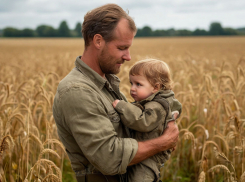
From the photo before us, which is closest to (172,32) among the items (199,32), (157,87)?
(199,32)

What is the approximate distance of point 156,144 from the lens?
6.27ft

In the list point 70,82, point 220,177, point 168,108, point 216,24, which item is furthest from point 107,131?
point 216,24

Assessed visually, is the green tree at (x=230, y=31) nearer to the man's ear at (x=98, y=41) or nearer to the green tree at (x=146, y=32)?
the green tree at (x=146, y=32)

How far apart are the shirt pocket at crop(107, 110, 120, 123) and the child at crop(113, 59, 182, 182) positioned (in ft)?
0.14

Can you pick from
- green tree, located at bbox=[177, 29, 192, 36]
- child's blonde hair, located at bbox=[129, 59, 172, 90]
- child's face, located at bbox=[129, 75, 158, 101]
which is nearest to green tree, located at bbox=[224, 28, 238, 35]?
green tree, located at bbox=[177, 29, 192, 36]

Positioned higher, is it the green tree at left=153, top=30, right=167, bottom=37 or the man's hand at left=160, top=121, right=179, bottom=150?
the green tree at left=153, top=30, right=167, bottom=37

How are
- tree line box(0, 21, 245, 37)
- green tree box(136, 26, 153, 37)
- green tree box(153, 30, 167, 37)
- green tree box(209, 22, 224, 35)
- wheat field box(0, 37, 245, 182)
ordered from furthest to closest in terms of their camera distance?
green tree box(153, 30, 167, 37) → green tree box(209, 22, 224, 35) → green tree box(136, 26, 153, 37) → tree line box(0, 21, 245, 37) → wheat field box(0, 37, 245, 182)

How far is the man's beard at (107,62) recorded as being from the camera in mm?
2027

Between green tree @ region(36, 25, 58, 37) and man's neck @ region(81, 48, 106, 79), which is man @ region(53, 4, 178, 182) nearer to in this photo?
man's neck @ region(81, 48, 106, 79)

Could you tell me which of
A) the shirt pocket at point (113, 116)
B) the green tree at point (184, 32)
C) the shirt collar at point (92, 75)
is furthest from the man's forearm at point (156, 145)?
the green tree at point (184, 32)

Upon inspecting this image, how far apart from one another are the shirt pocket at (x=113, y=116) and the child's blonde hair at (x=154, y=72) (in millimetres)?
417

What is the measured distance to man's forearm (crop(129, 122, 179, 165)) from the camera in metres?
1.80

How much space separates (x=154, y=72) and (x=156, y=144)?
588 mm

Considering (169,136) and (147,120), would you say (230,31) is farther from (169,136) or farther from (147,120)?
(147,120)
